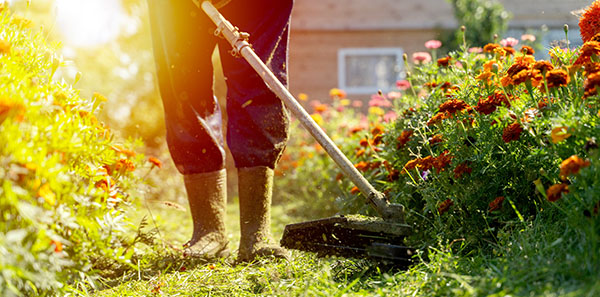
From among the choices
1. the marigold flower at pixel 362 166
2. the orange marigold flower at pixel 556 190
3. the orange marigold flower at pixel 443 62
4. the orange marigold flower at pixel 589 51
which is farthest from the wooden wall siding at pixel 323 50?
the orange marigold flower at pixel 556 190

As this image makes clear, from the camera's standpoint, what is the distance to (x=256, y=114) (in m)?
2.73

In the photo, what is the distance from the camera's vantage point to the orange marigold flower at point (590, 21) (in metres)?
2.41

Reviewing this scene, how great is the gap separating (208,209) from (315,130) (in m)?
0.84

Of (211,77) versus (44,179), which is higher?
(211,77)

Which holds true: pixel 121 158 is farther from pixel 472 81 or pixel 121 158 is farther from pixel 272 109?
pixel 472 81

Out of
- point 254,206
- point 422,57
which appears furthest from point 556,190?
point 422,57

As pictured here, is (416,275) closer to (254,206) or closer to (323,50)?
(254,206)

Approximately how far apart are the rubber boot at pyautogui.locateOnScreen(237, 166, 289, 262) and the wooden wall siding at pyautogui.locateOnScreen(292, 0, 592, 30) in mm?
9517

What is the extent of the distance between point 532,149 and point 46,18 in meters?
5.64

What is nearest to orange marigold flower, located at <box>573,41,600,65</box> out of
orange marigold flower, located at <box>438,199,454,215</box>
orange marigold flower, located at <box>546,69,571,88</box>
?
orange marigold flower, located at <box>546,69,571,88</box>

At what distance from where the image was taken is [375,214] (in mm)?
3041

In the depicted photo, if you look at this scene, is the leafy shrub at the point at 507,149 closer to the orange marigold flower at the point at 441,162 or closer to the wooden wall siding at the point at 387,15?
the orange marigold flower at the point at 441,162

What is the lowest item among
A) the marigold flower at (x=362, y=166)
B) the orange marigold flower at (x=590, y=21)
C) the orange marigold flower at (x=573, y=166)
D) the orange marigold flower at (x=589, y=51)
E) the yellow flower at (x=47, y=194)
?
the marigold flower at (x=362, y=166)

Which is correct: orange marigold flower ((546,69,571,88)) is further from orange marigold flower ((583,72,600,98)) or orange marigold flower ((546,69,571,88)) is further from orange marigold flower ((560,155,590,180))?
orange marigold flower ((560,155,590,180))
